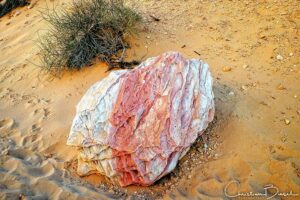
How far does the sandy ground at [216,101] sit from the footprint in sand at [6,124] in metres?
0.01

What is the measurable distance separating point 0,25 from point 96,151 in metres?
4.29

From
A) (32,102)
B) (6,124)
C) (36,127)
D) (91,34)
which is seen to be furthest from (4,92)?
(91,34)

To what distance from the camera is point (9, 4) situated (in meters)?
6.54

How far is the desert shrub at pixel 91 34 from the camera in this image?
14.5 feet

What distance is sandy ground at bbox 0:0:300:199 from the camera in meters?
2.98

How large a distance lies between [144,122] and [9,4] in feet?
15.6

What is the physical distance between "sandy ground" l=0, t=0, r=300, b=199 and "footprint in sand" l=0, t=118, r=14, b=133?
12mm

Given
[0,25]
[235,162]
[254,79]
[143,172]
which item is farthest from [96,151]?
[0,25]

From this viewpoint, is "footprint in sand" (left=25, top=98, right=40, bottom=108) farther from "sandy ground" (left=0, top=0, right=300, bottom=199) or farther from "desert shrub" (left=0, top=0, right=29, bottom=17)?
"desert shrub" (left=0, top=0, right=29, bottom=17)

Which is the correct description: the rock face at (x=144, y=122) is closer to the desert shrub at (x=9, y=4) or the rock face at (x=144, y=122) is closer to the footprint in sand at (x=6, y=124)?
the footprint in sand at (x=6, y=124)

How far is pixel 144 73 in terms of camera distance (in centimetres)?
312
